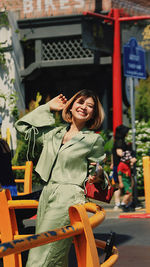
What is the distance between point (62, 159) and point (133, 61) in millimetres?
8646

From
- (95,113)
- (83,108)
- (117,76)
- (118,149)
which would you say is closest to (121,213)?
(118,149)

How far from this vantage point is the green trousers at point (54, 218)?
363 cm

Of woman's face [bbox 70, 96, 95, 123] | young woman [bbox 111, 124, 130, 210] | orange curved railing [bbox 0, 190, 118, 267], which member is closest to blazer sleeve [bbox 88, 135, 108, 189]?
woman's face [bbox 70, 96, 95, 123]

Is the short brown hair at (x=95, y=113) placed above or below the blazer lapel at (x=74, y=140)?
above

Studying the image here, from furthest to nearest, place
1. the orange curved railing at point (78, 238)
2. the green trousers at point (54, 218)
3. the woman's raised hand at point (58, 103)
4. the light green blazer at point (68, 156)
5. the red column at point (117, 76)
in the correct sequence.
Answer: the red column at point (117, 76) → the woman's raised hand at point (58, 103) → the light green blazer at point (68, 156) → the green trousers at point (54, 218) → the orange curved railing at point (78, 238)

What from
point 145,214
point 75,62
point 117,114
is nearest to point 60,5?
point 75,62

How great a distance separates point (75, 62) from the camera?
15.4 m

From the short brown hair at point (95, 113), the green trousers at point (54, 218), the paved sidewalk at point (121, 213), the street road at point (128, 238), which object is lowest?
the paved sidewalk at point (121, 213)

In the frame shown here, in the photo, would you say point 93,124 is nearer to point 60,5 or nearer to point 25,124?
point 25,124

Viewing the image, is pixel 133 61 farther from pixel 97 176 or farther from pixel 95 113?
pixel 97 176

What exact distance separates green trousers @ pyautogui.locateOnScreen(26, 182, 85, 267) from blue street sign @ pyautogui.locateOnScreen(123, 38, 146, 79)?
322 inches

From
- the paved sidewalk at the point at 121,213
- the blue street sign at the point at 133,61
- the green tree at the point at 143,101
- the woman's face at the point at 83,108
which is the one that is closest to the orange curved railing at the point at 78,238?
the woman's face at the point at 83,108

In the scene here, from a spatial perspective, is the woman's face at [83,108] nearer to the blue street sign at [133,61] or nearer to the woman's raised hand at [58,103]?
the woman's raised hand at [58,103]

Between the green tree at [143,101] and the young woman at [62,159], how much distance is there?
1078 cm
